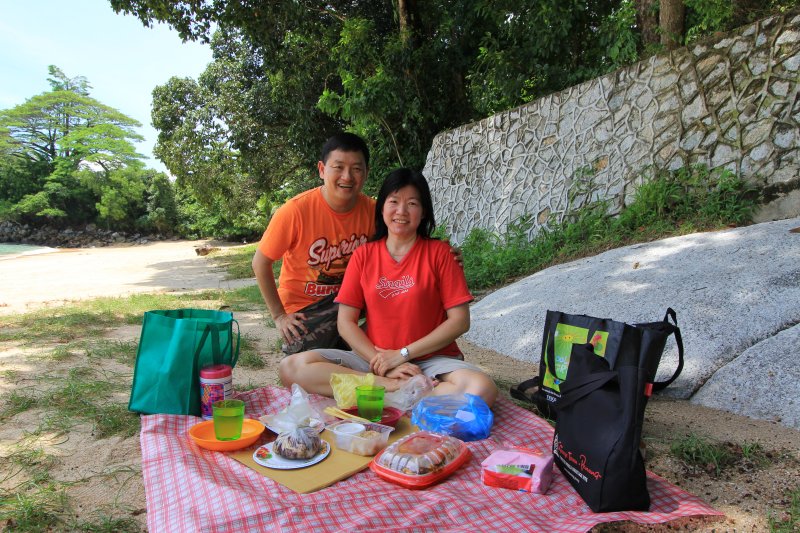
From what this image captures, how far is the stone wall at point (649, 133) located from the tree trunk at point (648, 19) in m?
1.04

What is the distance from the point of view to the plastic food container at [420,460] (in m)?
1.90

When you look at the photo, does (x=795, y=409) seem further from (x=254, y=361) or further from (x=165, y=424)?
(x=254, y=361)

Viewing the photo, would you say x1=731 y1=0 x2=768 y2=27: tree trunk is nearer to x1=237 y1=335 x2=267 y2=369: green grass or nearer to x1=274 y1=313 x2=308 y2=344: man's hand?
x1=274 y1=313 x2=308 y2=344: man's hand

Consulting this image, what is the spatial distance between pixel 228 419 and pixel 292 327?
0.93 m

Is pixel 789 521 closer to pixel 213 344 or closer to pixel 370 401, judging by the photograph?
pixel 370 401

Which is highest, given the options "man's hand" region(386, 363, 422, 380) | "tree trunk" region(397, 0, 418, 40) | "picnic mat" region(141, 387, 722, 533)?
"tree trunk" region(397, 0, 418, 40)

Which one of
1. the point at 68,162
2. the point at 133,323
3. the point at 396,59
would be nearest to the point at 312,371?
the point at 133,323

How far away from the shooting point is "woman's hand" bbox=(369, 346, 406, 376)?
2639 mm

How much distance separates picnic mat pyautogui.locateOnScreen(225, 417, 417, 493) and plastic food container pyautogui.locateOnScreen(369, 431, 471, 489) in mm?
84

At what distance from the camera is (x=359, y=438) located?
211cm

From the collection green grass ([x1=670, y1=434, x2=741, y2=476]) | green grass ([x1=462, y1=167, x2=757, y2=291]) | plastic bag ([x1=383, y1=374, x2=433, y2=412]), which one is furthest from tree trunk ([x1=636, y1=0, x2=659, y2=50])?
plastic bag ([x1=383, y1=374, x2=433, y2=412])

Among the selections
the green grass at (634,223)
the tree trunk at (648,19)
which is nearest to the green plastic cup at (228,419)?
the green grass at (634,223)

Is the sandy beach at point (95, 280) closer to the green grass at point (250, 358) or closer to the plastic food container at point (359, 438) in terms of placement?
the green grass at point (250, 358)

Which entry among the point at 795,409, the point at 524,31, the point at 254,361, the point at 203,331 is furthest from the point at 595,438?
the point at 524,31
